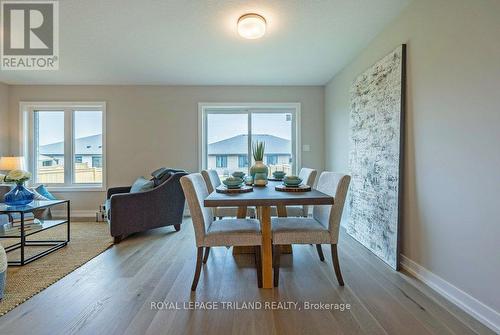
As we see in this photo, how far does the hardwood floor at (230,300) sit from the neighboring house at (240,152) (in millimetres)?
2288

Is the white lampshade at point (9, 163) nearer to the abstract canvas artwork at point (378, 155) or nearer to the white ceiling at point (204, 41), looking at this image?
the white ceiling at point (204, 41)

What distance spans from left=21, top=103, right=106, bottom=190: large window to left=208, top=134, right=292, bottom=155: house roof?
212 cm

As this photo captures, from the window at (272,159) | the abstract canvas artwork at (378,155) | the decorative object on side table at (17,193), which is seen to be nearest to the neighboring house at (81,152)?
the decorative object on side table at (17,193)

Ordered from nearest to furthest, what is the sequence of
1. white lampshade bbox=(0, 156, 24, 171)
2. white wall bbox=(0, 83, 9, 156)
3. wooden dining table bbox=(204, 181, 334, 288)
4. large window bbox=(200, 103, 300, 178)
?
wooden dining table bbox=(204, 181, 334, 288) → white lampshade bbox=(0, 156, 24, 171) → white wall bbox=(0, 83, 9, 156) → large window bbox=(200, 103, 300, 178)

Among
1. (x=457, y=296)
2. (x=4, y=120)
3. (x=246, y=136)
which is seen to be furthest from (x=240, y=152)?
(x=4, y=120)

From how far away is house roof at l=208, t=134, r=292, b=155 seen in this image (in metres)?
4.68

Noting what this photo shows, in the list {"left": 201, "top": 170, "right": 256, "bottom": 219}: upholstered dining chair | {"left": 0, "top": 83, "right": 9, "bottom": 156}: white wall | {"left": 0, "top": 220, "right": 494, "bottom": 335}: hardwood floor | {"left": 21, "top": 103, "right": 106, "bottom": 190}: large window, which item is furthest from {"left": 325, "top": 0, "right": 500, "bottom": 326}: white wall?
{"left": 0, "top": 83, "right": 9, "bottom": 156}: white wall

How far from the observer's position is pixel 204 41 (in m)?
2.88

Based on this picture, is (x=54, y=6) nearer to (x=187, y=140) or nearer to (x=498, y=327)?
(x=187, y=140)

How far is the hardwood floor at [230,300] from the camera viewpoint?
151 cm

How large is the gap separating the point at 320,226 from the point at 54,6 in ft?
10.1

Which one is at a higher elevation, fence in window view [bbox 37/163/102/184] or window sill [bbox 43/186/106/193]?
fence in window view [bbox 37/163/102/184]

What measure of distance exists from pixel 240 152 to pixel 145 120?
181cm

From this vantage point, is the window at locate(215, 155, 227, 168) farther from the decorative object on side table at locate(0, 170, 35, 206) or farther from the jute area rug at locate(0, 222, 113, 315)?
the decorative object on side table at locate(0, 170, 35, 206)
